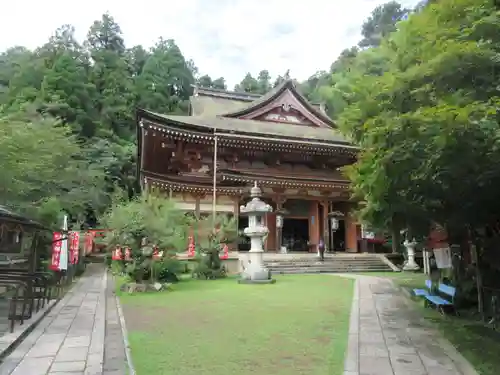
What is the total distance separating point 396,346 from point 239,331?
93.8 inches

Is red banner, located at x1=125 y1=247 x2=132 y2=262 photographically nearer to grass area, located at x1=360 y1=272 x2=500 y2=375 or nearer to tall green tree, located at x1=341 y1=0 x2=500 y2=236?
tall green tree, located at x1=341 y1=0 x2=500 y2=236

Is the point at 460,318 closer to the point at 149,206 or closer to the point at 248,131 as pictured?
the point at 149,206

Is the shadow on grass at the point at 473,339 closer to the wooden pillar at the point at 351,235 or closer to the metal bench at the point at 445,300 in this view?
the metal bench at the point at 445,300

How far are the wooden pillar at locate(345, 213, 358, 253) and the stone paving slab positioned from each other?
17.2m

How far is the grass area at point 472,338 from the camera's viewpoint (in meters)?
4.98

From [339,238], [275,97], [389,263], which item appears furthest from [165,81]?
[389,263]

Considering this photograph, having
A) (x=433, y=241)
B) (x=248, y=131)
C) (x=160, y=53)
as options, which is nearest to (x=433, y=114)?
(x=433, y=241)

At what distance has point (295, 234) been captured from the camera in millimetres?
25297

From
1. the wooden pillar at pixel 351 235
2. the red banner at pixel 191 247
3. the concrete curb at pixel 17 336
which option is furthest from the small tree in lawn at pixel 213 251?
the wooden pillar at pixel 351 235

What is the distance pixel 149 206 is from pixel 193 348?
7.50 m

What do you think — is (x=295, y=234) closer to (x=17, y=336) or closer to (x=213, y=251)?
(x=213, y=251)

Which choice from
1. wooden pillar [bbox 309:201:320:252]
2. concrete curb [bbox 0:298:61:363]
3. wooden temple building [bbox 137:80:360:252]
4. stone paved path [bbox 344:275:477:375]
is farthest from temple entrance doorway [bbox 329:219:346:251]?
concrete curb [bbox 0:298:61:363]

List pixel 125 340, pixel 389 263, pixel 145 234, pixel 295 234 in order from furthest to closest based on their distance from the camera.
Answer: pixel 295 234 < pixel 389 263 < pixel 145 234 < pixel 125 340

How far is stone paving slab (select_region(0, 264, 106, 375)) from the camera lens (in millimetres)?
4755
